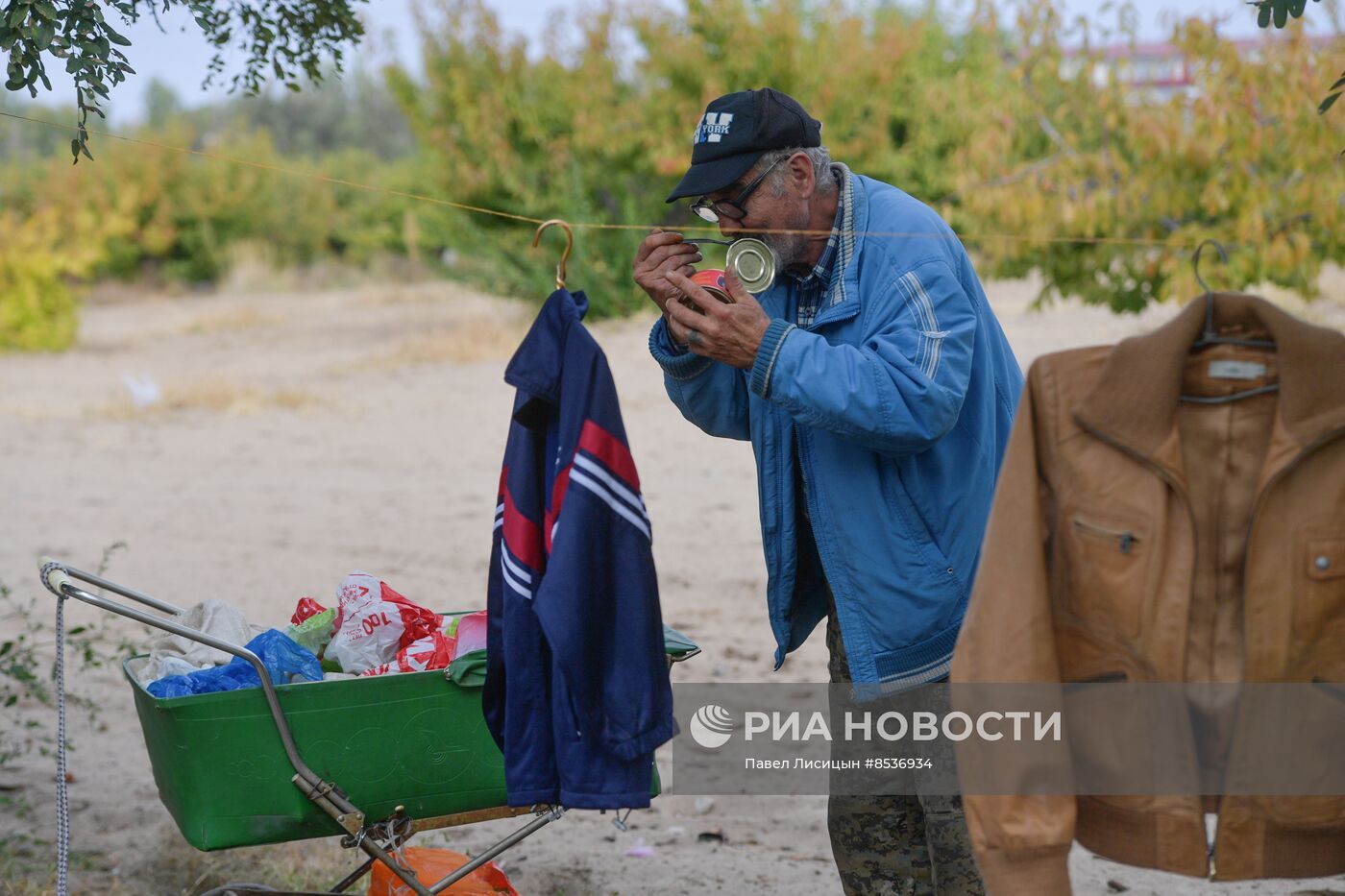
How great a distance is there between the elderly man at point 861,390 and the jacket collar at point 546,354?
→ 0.75ft

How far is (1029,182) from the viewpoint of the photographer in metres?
8.50

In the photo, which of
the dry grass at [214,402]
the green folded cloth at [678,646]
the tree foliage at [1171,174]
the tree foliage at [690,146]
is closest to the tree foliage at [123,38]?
the tree foliage at [690,146]

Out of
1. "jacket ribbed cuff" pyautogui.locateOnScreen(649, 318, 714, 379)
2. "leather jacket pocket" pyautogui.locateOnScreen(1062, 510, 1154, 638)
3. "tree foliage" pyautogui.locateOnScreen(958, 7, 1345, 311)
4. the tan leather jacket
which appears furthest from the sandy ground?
"tree foliage" pyautogui.locateOnScreen(958, 7, 1345, 311)

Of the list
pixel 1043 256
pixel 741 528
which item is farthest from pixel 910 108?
pixel 741 528

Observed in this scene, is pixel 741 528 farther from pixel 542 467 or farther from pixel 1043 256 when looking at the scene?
pixel 542 467

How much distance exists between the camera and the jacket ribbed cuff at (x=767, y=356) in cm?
273

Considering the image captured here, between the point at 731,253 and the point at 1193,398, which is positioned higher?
the point at 731,253

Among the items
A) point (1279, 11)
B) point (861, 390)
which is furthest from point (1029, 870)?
point (1279, 11)

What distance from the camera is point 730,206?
3.03 m

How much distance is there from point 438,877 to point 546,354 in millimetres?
1574

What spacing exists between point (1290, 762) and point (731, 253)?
4.91 ft

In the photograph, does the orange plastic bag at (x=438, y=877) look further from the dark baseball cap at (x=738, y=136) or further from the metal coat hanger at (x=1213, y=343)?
the metal coat hanger at (x=1213, y=343)

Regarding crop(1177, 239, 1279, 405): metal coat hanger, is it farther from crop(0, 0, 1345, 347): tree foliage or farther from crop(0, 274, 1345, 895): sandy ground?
crop(0, 274, 1345, 895): sandy ground

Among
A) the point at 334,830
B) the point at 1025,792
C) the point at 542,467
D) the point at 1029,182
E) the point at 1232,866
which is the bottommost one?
the point at 334,830
